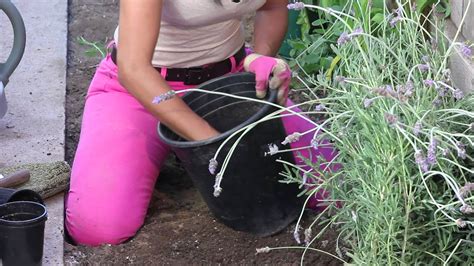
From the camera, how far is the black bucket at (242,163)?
2.80 m

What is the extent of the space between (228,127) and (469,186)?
126cm

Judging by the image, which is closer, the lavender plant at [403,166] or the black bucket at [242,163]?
the lavender plant at [403,166]

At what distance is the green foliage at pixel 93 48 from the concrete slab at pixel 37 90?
84 millimetres

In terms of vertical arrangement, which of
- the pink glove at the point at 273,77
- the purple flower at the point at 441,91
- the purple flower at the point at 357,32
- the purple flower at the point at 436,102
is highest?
the purple flower at the point at 357,32

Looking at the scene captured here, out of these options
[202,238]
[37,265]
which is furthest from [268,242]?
[37,265]

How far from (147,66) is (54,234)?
592mm

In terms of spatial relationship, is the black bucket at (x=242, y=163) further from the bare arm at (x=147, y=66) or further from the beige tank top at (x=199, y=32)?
the beige tank top at (x=199, y=32)

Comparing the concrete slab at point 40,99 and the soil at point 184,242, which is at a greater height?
the soil at point 184,242

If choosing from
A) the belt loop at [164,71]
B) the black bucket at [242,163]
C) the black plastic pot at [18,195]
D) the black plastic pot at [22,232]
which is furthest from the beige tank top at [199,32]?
the black plastic pot at [22,232]

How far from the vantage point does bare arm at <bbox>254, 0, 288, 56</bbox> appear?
11.1 ft

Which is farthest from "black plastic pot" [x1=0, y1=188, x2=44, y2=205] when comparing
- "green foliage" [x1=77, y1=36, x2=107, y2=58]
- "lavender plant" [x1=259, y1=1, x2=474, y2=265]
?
"green foliage" [x1=77, y1=36, x2=107, y2=58]

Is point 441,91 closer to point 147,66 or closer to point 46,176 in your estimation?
point 147,66

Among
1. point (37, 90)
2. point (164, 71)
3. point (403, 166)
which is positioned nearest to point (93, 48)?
point (37, 90)

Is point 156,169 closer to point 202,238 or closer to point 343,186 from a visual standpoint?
point 202,238
